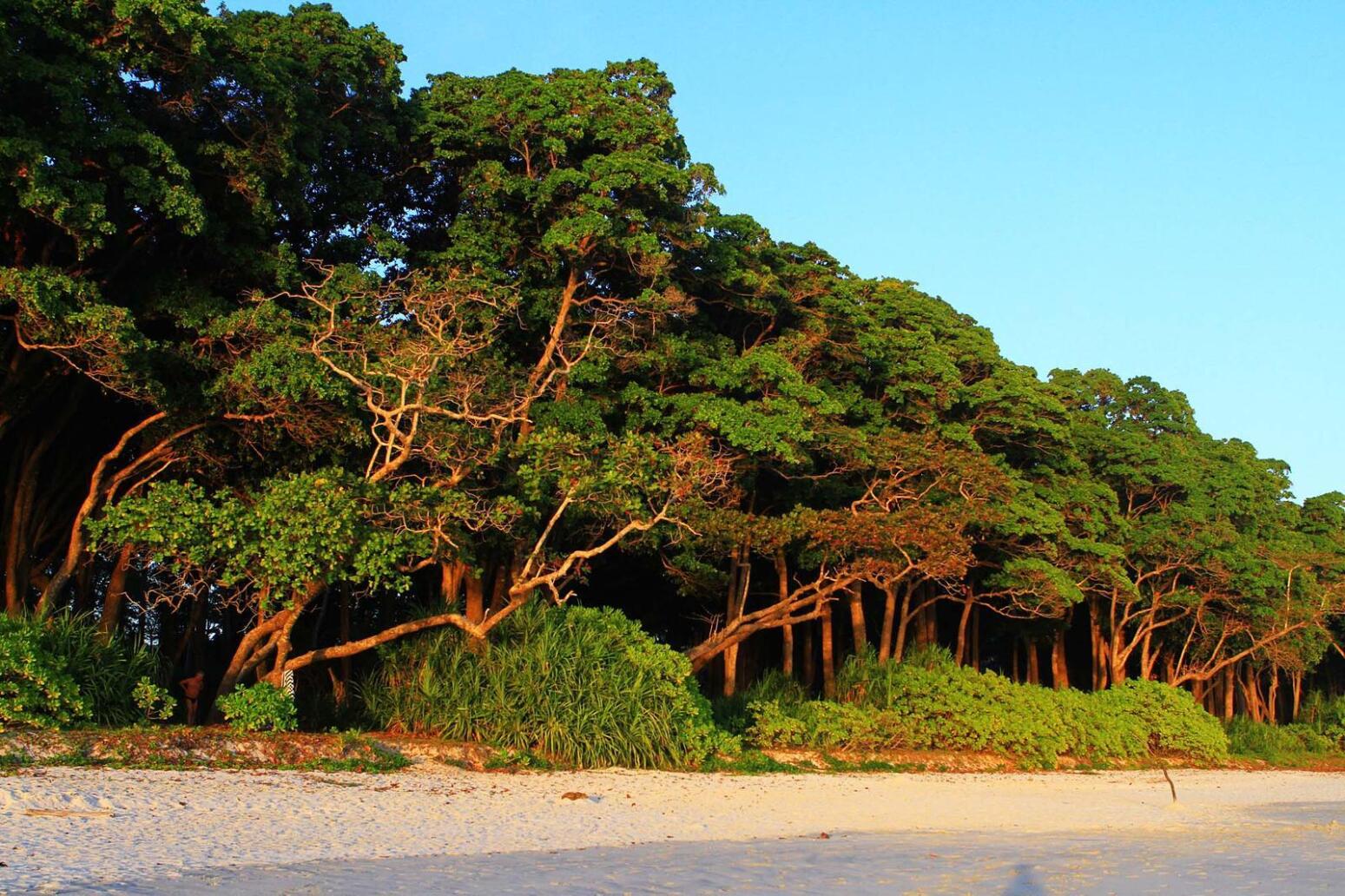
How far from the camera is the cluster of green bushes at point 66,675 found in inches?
502

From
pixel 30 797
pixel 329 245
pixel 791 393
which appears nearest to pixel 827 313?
pixel 791 393

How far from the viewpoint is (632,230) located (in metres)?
19.9

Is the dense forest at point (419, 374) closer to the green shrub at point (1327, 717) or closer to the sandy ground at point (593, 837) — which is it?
the sandy ground at point (593, 837)

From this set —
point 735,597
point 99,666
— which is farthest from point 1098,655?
point 99,666

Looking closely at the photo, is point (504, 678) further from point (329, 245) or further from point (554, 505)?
point (329, 245)

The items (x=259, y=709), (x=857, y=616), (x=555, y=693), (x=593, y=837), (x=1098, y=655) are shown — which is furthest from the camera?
(x=1098, y=655)

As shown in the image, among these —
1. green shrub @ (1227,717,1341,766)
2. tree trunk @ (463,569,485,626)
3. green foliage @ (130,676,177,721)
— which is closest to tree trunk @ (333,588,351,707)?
tree trunk @ (463,569,485,626)

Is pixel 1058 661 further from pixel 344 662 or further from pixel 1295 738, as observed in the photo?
pixel 344 662

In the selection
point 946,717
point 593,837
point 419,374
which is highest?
point 419,374

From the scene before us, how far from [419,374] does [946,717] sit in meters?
12.5

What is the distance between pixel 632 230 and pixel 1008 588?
13.1 m

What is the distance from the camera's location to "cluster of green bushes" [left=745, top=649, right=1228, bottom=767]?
67.8 ft

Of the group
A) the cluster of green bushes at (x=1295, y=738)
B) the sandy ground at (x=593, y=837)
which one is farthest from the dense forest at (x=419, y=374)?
the cluster of green bushes at (x=1295, y=738)

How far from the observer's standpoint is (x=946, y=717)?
73.8ft
